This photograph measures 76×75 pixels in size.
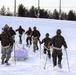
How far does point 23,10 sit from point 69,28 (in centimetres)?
3212

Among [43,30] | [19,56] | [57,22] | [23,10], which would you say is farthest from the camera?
[23,10]

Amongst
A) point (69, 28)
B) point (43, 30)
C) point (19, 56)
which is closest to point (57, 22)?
point (69, 28)

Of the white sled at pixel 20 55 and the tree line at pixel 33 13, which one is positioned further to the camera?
the tree line at pixel 33 13

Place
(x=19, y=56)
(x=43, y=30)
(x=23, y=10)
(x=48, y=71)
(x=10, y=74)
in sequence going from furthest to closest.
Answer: (x=23, y=10) < (x=43, y=30) < (x=19, y=56) < (x=48, y=71) < (x=10, y=74)

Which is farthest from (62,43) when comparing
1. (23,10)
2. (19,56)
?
(23,10)

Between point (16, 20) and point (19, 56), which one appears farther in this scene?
point (16, 20)

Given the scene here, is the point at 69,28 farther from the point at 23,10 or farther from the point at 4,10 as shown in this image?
the point at 4,10

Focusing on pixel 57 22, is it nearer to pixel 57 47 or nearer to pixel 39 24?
pixel 39 24

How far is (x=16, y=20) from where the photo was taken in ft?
141

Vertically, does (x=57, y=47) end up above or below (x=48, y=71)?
above

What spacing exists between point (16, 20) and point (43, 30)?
457cm

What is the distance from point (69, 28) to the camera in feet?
142

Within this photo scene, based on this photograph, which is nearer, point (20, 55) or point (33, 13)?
point (20, 55)

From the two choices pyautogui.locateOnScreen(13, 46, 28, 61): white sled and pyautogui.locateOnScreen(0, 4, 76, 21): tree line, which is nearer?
pyautogui.locateOnScreen(13, 46, 28, 61): white sled
